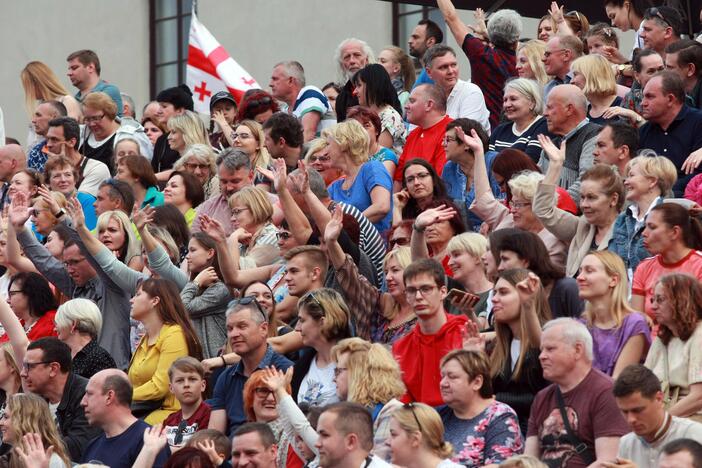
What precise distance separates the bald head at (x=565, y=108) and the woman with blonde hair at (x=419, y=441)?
465 cm

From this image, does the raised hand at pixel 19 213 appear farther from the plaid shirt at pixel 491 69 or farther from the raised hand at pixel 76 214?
the plaid shirt at pixel 491 69

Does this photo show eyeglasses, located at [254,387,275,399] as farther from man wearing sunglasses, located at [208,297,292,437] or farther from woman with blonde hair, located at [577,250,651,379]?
woman with blonde hair, located at [577,250,651,379]

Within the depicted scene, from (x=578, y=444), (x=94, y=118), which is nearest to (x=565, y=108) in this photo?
(x=578, y=444)

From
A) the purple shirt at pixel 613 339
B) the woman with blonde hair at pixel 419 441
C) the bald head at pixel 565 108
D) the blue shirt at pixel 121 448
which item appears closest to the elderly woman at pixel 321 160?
the bald head at pixel 565 108

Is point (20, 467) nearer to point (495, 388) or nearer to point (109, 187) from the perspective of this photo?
point (495, 388)

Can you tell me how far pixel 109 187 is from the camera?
48.1 feet

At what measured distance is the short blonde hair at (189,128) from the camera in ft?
54.6

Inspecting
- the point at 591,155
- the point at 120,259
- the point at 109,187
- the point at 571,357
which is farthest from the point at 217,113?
the point at 571,357

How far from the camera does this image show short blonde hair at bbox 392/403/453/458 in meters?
9.31

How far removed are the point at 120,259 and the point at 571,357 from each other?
5.04 metres

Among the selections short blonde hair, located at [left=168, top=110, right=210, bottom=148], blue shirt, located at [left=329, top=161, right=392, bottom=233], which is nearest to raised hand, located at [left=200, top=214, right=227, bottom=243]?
blue shirt, located at [left=329, top=161, right=392, bottom=233]

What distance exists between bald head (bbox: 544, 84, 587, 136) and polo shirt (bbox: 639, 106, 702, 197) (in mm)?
603

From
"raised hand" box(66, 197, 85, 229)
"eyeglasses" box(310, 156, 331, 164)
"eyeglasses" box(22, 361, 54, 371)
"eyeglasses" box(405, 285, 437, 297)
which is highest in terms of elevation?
"eyeglasses" box(405, 285, 437, 297)

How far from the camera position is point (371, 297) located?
1183cm
